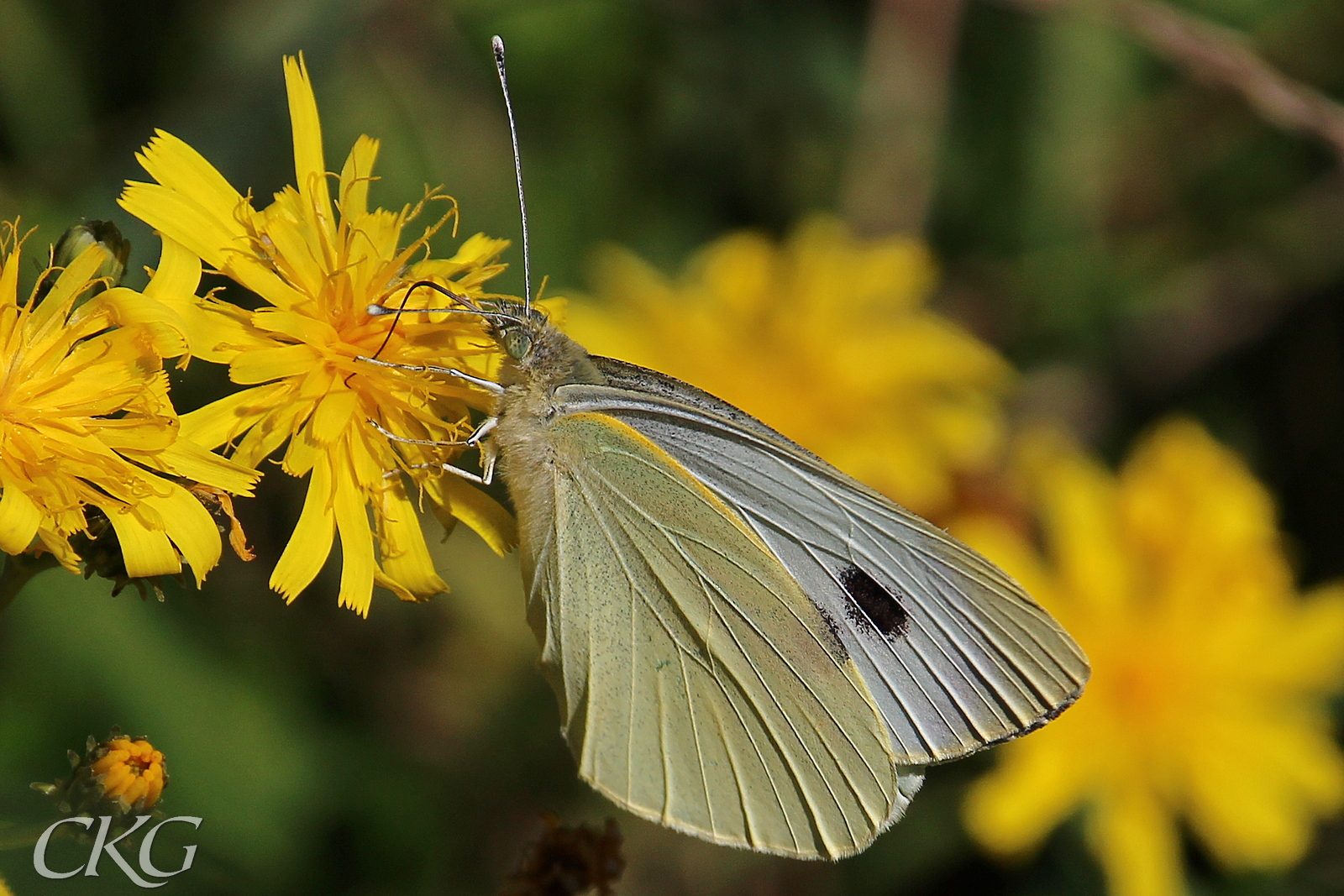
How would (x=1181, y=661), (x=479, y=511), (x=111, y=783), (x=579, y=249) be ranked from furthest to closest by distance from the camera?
(x=579, y=249)
(x=1181, y=661)
(x=479, y=511)
(x=111, y=783)

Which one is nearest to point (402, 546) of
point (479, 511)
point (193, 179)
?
point (479, 511)

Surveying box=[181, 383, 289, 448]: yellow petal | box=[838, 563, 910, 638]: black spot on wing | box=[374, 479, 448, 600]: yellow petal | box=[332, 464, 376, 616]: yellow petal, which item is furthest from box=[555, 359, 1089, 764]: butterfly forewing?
box=[181, 383, 289, 448]: yellow petal

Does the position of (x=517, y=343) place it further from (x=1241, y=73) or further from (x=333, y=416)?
(x=1241, y=73)

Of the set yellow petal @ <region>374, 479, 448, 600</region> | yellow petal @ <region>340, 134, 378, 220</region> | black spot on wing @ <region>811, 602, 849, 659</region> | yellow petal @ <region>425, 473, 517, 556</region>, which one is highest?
yellow petal @ <region>340, 134, 378, 220</region>

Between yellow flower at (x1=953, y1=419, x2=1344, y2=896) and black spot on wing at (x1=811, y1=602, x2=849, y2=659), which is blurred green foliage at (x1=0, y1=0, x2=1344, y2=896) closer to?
yellow flower at (x1=953, y1=419, x2=1344, y2=896)

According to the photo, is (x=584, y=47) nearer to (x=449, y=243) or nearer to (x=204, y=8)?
(x=449, y=243)

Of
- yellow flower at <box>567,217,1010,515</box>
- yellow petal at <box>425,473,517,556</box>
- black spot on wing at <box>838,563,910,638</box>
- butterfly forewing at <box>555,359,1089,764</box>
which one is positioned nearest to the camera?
yellow petal at <box>425,473,517,556</box>
